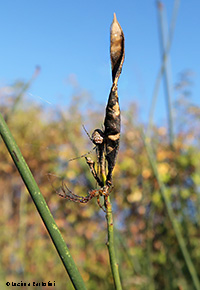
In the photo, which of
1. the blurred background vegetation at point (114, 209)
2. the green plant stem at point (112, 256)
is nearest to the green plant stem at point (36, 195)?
the green plant stem at point (112, 256)

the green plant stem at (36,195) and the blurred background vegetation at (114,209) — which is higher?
the blurred background vegetation at (114,209)

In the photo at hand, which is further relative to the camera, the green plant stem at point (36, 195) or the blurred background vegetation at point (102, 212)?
the blurred background vegetation at point (102, 212)

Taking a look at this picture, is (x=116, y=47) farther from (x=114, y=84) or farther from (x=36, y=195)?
(x=36, y=195)

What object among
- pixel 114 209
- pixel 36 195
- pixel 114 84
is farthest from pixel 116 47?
pixel 114 209

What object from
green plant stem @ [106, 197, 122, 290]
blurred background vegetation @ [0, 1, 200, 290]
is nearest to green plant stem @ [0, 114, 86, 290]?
green plant stem @ [106, 197, 122, 290]

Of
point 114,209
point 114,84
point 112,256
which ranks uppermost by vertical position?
point 114,209

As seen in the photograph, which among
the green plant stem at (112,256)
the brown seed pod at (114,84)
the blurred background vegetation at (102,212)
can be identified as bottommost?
the green plant stem at (112,256)

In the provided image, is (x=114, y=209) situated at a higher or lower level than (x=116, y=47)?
higher

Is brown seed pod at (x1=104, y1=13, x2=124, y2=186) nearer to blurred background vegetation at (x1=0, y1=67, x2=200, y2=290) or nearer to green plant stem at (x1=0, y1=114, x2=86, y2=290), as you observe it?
green plant stem at (x1=0, y1=114, x2=86, y2=290)

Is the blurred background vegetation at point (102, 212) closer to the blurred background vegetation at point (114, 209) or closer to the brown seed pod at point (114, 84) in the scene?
the blurred background vegetation at point (114, 209)

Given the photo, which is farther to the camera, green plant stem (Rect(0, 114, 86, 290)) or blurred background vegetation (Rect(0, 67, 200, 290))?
blurred background vegetation (Rect(0, 67, 200, 290))
